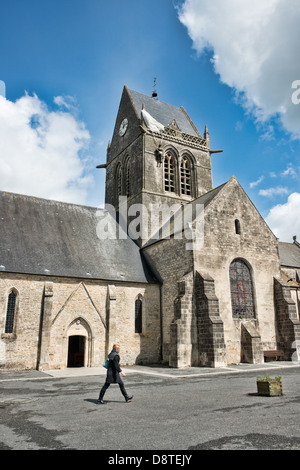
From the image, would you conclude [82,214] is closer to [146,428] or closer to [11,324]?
[11,324]

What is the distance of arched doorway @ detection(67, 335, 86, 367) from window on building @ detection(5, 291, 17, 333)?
3800 mm

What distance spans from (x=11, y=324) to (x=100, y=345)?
4525mm

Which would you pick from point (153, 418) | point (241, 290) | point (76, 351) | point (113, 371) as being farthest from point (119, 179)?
point (153, 418)

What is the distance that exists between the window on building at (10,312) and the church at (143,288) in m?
0.04

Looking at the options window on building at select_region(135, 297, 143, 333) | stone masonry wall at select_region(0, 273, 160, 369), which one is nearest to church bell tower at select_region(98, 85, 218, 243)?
window on building at select_region(135, 297, 143, 333)

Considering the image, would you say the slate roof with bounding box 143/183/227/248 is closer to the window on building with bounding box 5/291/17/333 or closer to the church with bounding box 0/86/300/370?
the church with bounding box 0/86/300/370

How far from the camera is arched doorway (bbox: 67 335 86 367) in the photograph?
18.0 meters

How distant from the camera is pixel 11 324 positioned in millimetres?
15883

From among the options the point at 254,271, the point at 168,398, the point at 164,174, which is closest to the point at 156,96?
the point at 164,174

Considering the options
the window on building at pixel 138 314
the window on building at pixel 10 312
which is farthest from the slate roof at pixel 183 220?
the window on building at pixel 10 312

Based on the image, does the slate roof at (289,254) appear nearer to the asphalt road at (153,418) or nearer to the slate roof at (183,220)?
the slate roof at (183,220)

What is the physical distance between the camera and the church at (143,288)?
16094 mm

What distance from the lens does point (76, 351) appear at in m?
18.7
